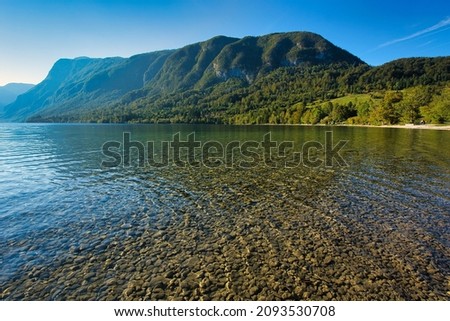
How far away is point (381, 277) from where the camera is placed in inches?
422

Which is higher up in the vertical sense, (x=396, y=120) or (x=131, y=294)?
(x=396, y=120)

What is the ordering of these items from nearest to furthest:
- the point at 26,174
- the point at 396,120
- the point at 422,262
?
the point at 422,262
the point at 26,174
the point at 396,120

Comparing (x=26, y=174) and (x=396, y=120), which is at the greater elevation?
(x=396, y=120)

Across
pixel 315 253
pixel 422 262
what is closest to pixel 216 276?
pixel 315 253

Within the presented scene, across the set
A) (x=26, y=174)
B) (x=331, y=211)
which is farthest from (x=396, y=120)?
(x=26, y=174)

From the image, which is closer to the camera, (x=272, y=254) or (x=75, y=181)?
(x=272, y=254)

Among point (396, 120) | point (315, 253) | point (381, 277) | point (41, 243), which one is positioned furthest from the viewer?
point (396, 120)

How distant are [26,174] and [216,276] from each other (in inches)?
1229

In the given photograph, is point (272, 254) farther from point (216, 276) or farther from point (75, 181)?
point (75, 181)

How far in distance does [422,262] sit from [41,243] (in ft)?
61.9

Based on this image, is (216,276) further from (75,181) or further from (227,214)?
(75,181)

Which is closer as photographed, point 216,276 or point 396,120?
point 216,276

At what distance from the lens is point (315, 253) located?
12.6 meters
